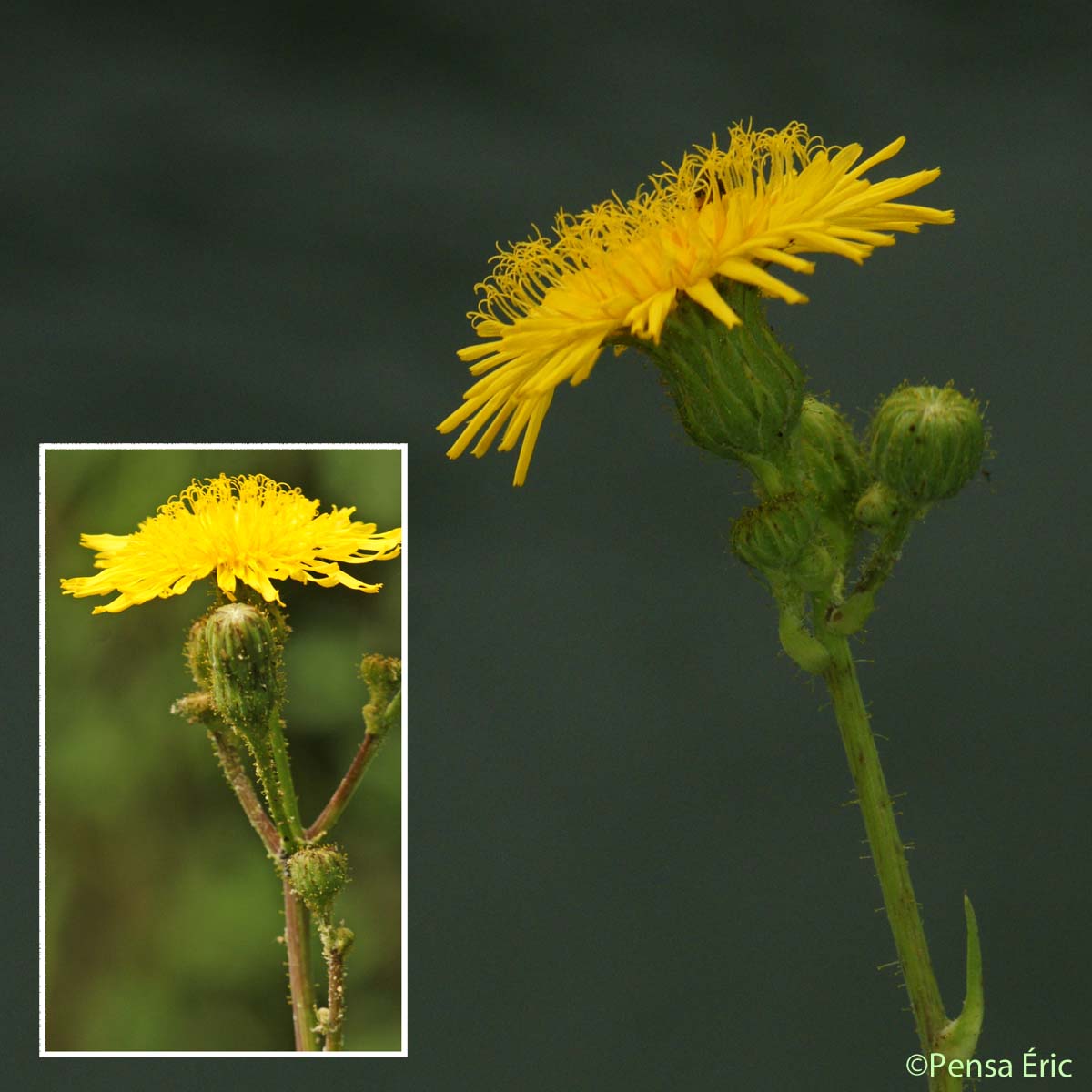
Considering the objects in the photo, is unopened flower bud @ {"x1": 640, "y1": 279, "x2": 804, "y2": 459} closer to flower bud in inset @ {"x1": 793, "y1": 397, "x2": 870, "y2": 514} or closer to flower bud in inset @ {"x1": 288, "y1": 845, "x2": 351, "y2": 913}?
flower bud in inset @ {"x1": 793, "y1": 397, "x2": 870, "y2": 514}

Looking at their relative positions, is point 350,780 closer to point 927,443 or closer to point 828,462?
point 828,462

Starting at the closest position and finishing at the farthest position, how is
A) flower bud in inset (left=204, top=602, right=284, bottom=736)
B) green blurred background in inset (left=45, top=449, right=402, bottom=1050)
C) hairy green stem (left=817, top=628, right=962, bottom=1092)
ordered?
hairy green stem (left=817, top=628, right=962, bottom=1092), flower bud in inset (left=204, top=602, right=284, bottom=736), green blurred background in inset (left=45, top=449, right=402, bottom=1050)

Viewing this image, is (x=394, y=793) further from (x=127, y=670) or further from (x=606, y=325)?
(x=606, y=325)

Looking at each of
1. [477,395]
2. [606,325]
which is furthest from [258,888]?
[606,325]

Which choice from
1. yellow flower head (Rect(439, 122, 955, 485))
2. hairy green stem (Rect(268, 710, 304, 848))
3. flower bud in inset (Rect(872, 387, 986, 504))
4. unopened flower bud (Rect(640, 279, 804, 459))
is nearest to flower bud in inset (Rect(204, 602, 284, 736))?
hairy green stem (Rect(268, 710, 304, 848))

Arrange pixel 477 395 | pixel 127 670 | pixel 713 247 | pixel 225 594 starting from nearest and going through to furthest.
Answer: pixel 713 247
pixel 477 395
pixel 225 594
pixel 127 670

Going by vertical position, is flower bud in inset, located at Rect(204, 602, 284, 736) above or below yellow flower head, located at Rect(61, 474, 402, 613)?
below
